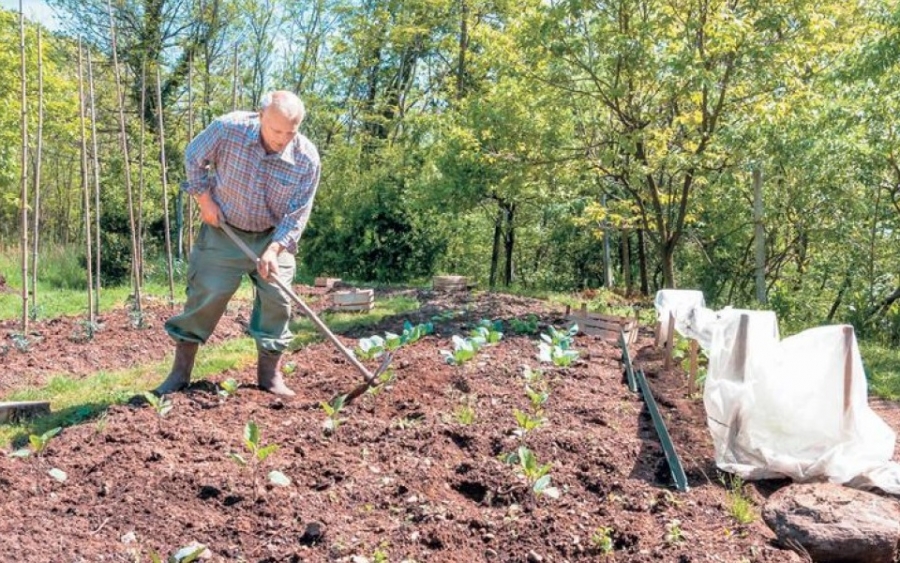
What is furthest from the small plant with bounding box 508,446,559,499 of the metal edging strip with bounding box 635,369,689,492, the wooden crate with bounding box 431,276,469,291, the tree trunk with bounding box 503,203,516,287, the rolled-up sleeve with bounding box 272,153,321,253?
the tree trunk with bounding box 503,203,516,287

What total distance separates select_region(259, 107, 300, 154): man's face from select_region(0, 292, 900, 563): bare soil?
1.40 metres

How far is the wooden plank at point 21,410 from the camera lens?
4.18 meters

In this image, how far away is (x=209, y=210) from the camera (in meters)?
4.27

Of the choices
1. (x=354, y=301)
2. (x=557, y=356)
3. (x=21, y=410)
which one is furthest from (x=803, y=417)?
(x=354, y=301)

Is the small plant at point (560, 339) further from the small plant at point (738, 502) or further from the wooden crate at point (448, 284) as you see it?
the wooden crate at point (448, 284)

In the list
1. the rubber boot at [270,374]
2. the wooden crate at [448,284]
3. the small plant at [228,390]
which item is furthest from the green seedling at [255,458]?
the wooden crate at [448,284]

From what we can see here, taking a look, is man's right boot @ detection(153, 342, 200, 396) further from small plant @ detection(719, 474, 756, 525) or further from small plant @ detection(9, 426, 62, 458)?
small plant @ detection(719, 474, 756, 525)

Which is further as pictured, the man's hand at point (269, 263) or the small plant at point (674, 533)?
the man's hand at point (269, 263)

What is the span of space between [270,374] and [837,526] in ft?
9.99

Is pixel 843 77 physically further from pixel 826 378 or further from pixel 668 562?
pixel 668 562

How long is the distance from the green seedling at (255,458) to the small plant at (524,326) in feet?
13.0

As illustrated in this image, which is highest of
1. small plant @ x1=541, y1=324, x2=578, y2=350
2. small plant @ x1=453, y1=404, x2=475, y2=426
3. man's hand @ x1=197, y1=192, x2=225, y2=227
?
man's hand @ x1=197, y1=192, x2=225, y2=227

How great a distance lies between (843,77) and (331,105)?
559 inches

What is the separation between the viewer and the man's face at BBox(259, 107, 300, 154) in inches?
159
